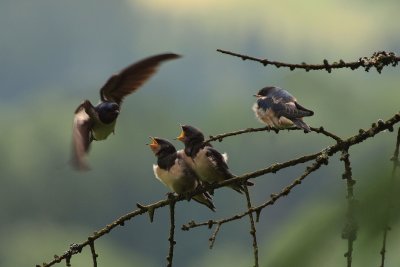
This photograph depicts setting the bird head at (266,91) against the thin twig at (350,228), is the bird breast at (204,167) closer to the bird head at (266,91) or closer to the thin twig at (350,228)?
the bird head at (266,91)

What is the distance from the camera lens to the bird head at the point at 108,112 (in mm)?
2664

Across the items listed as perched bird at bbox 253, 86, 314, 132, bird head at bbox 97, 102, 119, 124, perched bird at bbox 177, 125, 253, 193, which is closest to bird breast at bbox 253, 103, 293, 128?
perched bird at bbox 253, 86, 314, 132

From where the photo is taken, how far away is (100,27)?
108250 mm

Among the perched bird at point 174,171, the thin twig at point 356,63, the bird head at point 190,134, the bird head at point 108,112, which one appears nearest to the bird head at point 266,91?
the perched bird at point 174,171

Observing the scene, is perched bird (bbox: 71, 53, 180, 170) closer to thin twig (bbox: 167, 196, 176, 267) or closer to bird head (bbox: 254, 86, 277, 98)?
thin twig (bbox: 167, 196, 176, 267)

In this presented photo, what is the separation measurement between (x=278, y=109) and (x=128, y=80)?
42.6 inches

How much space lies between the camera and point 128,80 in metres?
2.73

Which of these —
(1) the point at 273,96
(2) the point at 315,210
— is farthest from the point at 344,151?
(1) the point at 273,96

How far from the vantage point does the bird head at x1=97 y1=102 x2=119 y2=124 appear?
2.66m

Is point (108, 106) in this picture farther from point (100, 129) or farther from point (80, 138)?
point (80, 138)

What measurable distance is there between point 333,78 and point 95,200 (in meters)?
20.0

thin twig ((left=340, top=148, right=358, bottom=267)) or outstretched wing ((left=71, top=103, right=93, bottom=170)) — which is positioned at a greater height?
outstretched wing ((left=71, top=103, right=93, bottom=170))

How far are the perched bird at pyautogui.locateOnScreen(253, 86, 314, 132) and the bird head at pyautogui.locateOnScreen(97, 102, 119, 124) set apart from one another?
91cm

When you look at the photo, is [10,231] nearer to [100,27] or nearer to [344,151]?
[100,27]
